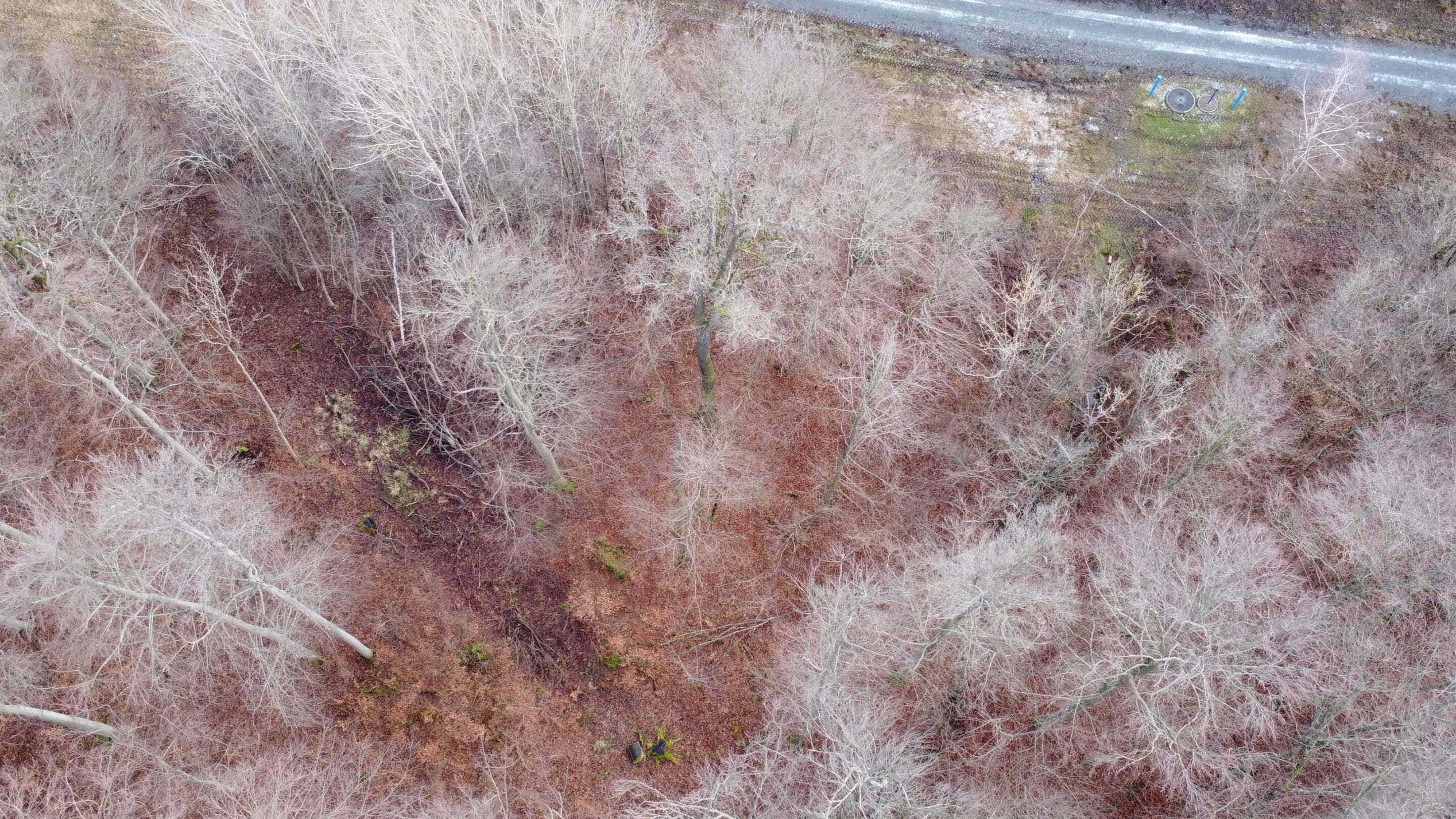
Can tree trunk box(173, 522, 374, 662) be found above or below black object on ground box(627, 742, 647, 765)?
above

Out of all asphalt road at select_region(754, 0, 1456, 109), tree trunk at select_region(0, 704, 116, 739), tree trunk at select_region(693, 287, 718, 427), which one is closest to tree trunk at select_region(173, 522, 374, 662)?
tree trunk at select_region(0, 704, 116, 739)

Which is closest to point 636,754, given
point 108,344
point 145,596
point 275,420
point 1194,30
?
point 145,596

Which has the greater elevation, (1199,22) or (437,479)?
(1199,22)

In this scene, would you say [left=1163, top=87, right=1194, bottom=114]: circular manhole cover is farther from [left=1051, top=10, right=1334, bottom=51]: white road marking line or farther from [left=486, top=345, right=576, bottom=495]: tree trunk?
[left=486, top=345, right=576, bottom=495]: tree trunk

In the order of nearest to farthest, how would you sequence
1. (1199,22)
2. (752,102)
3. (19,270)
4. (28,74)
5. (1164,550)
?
(1164,550), (19,270), (752,102), (28,74), (1199,22)

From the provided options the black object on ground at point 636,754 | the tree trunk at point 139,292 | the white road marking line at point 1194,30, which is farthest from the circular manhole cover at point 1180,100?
the tree trunk at point 139,292

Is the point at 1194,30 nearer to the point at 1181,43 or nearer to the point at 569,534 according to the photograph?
the point at 1181,43

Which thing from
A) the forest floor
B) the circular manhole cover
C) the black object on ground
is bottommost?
the black object on ground

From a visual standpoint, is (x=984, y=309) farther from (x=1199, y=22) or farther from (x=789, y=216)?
(x=1199, y=22)

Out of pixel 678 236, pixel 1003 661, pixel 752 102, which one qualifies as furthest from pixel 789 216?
pixel 1003 661
